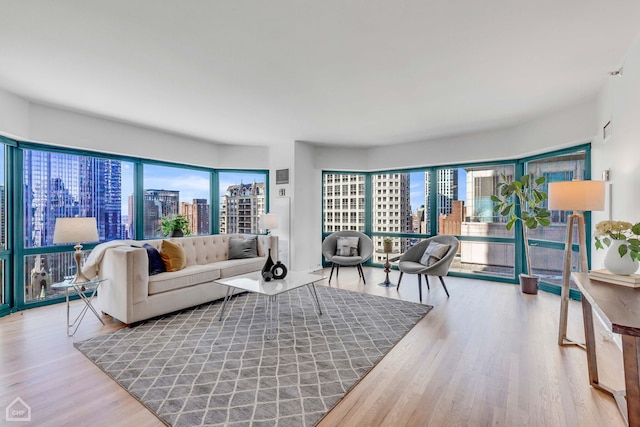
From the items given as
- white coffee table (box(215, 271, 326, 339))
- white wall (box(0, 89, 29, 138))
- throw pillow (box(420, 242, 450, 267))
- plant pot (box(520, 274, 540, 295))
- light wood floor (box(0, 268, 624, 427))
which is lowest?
light wood floor (box(0, 268, 624, 427))

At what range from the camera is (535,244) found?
15.1ft

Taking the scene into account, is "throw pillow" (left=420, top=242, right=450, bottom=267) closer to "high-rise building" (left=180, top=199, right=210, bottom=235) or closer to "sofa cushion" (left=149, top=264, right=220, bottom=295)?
"sofa cushion" (left=149, top=264, right=220, bottom=295)

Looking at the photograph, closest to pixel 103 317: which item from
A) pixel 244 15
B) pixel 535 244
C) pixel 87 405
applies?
pixel 87 405

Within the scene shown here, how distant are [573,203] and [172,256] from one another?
4382 millimetres

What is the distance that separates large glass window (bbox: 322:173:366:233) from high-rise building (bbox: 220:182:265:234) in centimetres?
142

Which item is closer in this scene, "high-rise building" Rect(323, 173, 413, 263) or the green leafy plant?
the green leafy plant

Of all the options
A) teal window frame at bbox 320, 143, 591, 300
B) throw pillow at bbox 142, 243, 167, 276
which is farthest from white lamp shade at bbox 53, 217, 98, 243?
teal window frame at bbox 320, 143, 591, 300

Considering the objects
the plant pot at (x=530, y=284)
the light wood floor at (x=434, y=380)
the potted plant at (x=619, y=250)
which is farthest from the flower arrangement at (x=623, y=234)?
the plant pot at (x=530, y=284)

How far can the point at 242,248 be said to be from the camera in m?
4.65

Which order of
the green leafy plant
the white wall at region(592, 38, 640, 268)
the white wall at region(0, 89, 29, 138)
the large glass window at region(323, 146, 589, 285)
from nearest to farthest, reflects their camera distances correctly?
1. the white wall at region(592, 38, 640, 268)
2. the white wall at region(0, 89, 29, 138)
3. the green leafy plant
4. the large glass window at region(323, 146, 589, 285)

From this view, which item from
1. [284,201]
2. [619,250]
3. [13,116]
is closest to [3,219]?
[13,116]

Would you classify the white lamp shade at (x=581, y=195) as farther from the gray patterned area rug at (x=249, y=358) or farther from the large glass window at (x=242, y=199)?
the large glass window at (x=242, y=199)

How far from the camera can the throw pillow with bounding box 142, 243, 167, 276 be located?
3.46m

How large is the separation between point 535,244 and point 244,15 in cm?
512
